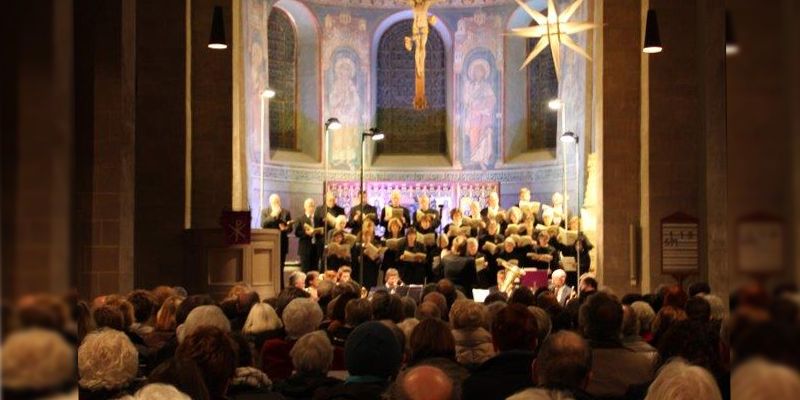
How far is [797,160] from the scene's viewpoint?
45cm

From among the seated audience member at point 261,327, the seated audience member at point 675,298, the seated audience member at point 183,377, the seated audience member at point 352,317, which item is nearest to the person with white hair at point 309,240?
the seated audience member at point 675,298

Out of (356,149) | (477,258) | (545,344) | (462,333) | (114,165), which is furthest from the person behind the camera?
(356,149)

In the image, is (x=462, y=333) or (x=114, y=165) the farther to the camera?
(x=114, y=165)

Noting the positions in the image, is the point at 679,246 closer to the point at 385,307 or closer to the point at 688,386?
the point at 385,307

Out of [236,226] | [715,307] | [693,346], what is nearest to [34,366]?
[693,346]

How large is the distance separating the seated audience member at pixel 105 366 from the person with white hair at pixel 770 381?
12.4 ft

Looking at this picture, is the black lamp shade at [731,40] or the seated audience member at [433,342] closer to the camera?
the black lamp shade at [731,40]

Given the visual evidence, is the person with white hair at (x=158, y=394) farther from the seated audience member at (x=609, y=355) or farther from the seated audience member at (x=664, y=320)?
the seated audience member at (x=664, y=320)

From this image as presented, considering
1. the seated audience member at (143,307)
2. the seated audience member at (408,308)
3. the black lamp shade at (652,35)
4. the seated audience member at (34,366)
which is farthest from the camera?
the black lamp shade at (652,35)

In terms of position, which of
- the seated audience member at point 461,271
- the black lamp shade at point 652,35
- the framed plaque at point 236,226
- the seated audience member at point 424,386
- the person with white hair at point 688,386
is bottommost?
the seated audience member at point 461,271

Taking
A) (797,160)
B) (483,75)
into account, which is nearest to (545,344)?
(797,160)

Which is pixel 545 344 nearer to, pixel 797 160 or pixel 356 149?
pixel 797 160

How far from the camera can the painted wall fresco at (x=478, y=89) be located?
29125 millimetres

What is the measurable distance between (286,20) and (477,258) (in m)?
10.5
